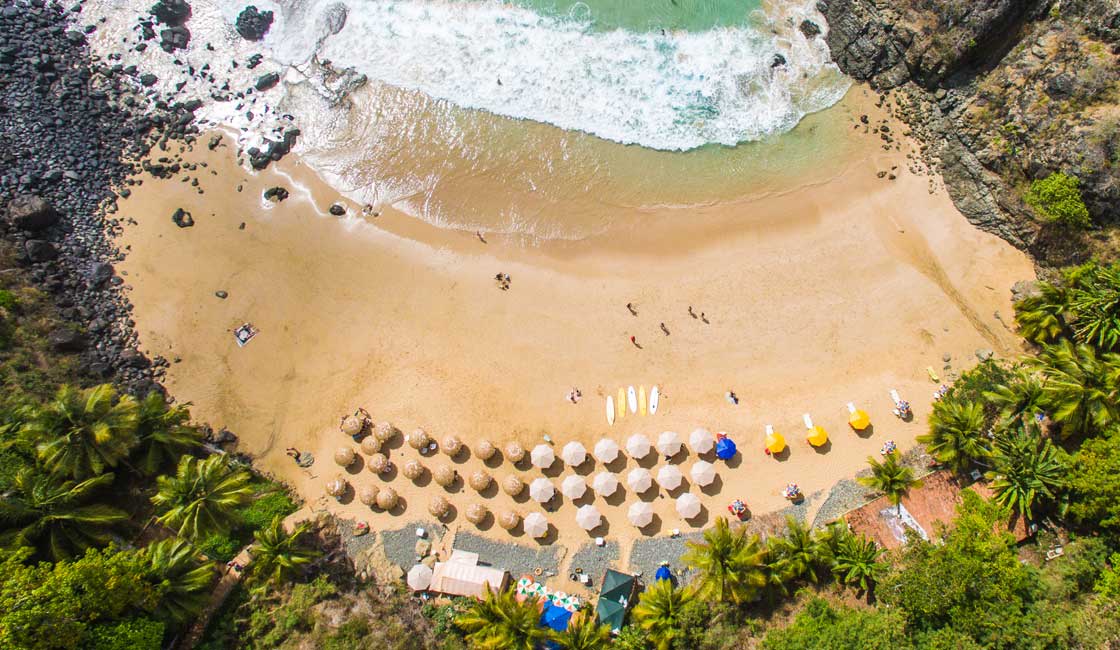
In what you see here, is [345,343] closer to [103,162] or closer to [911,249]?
[103,162]

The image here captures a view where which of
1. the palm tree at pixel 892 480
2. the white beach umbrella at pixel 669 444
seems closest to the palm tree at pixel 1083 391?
the palm tree at pixel 892 480

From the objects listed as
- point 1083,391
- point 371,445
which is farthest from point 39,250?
point 1083,391

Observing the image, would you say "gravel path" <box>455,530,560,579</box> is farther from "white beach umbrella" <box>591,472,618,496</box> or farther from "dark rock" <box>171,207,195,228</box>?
"dark rock" <box>171,207,195,228</box>

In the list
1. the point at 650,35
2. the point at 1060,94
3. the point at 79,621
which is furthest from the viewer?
the point at 650,35

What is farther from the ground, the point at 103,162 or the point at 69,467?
the point at 103,162

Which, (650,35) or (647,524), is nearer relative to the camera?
(647,524)

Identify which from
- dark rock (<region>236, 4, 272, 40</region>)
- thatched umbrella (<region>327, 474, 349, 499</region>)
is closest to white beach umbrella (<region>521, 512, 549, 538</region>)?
thatched umbrella (<region>327, 474, 349, 499</region>)

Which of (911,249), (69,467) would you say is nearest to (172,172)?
(69,467)
